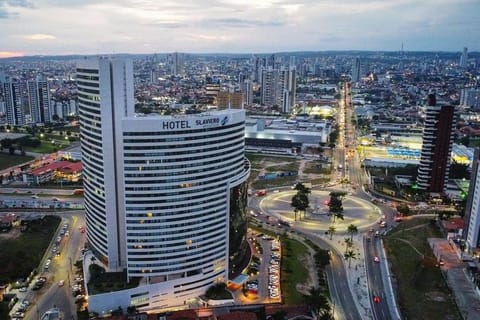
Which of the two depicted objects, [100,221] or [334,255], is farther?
[334,255]

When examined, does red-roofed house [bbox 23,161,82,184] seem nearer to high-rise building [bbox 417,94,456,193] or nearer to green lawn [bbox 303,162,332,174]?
green lawn [bbox 303,162,332,174]

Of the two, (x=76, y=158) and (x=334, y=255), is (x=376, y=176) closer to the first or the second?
(x=334, y=255)

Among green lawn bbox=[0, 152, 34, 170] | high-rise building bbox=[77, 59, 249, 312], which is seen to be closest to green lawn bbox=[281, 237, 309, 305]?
high-rise building bbox=[77, 59, 249, 312]

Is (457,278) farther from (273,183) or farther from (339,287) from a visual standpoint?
(273,183)

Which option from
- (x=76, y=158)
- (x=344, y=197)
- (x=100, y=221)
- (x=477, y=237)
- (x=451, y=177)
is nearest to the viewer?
(x=100, y=221)

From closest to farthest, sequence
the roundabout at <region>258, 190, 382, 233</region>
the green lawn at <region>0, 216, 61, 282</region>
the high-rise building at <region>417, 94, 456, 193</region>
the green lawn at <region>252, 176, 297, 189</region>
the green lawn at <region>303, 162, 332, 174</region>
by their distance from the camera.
→ the green lawn at <region>0, 216, 61, 282</region> → the roundabout at <region>258, 190, 382, 233</region> → the high-rise building at <region>417, 94, 456, 193</region> → the green lawn at <region>252, 176, 297, 189</region> → the green lawn at <region>303, 162, 332, 174</region>

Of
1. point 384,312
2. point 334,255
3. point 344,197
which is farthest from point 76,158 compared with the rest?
point 384,312

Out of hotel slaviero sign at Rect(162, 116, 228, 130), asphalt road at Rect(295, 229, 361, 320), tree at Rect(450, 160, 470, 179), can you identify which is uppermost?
hotel slaviero sign at Rect(162, 116, 228, 130)
